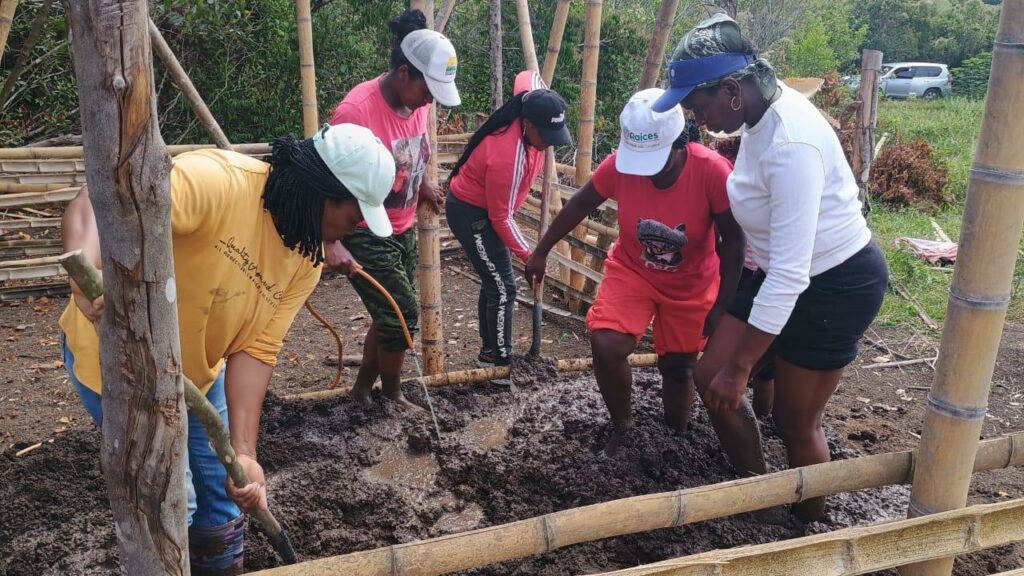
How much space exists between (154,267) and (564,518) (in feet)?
4.49

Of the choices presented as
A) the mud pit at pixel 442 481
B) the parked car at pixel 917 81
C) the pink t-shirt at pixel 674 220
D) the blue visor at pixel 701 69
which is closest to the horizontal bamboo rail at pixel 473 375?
the mud pit at pixel 442 481

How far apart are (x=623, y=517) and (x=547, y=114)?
216 centimetres

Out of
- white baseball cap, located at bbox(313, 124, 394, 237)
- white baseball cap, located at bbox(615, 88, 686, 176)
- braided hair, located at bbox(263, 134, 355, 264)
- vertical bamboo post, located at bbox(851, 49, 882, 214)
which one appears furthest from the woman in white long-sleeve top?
vertical bamboo post, located at bbox(851, 49, 882, 214)

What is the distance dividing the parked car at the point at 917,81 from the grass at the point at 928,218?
422cm

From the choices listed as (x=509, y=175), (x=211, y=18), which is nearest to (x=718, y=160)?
(x=509, y=175)

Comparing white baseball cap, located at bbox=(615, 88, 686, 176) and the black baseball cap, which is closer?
white baseball cap, located at bbox=(615, 88, 686, 176)

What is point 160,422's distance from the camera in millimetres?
1565

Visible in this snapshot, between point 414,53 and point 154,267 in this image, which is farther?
point 414,53

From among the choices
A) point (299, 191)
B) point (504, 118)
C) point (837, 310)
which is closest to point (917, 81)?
point (504, 118)

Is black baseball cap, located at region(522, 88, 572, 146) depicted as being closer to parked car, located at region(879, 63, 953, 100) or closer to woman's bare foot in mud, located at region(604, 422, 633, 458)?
woman's bare foot in mud, located at region(604, 422, 633, 458)

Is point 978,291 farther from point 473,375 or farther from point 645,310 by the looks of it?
point 473,375

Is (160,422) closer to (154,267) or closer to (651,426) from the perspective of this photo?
(154,267)

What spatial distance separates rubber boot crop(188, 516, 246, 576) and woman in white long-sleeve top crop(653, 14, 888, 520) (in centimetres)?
164

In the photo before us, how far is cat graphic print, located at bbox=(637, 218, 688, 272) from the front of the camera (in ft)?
10.9
